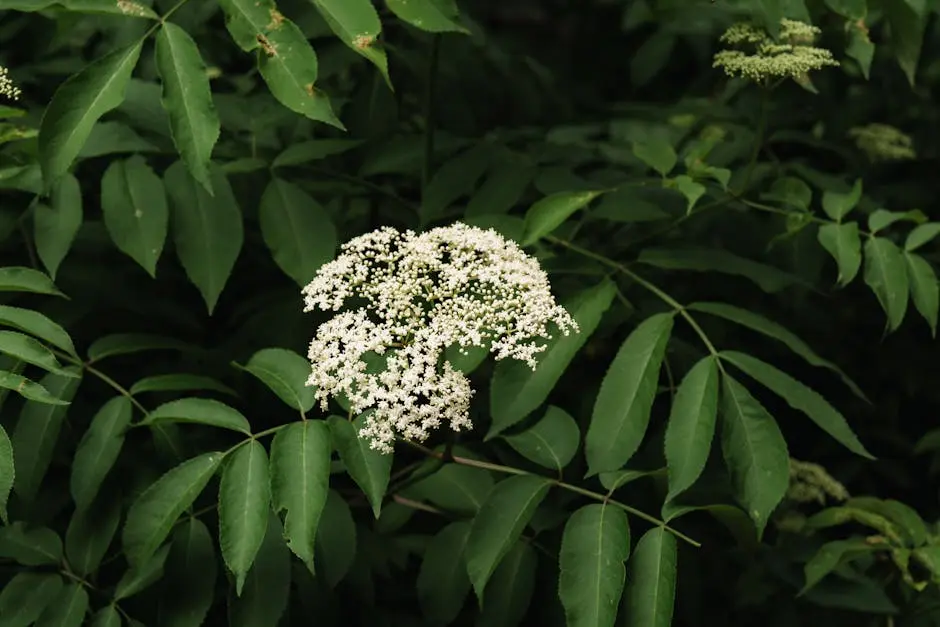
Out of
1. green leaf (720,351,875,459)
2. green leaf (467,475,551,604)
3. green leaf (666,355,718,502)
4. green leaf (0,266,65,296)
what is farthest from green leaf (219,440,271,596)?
green leaf (720,351,875,459)

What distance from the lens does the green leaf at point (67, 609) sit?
2.38 meters

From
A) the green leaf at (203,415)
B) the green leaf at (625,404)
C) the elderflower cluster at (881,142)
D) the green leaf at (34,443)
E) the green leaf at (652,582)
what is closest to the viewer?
the green leaf at (652,582)

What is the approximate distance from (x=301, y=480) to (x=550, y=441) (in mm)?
677

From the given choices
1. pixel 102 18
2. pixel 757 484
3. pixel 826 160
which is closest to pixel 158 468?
pixel 757 484

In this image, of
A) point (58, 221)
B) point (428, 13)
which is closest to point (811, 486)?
point (428, 13)

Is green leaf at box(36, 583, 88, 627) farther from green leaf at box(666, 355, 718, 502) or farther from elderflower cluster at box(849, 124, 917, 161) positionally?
elderflower cluster at box(849, 124, 917, 161)

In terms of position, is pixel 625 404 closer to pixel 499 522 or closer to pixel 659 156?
pixel 499 522

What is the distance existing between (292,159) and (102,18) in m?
1.07

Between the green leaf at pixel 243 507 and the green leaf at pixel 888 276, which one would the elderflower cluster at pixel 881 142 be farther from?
the green leaf at pixel 243 507

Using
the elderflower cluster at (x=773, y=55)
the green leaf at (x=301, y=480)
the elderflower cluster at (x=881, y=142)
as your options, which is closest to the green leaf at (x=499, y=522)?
the green leaf at (x=301, y=480)

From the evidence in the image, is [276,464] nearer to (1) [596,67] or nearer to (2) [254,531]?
(2) [254,531]

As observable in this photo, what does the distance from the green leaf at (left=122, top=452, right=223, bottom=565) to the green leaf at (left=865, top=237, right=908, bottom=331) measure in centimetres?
157

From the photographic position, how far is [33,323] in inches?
89.9

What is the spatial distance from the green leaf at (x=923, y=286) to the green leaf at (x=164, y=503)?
1689 millimetres
